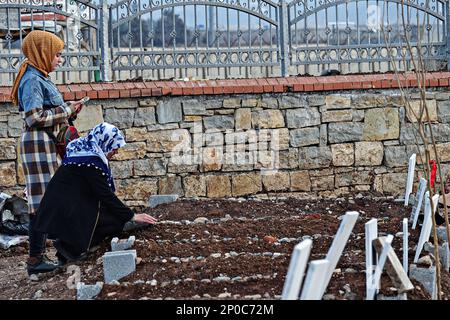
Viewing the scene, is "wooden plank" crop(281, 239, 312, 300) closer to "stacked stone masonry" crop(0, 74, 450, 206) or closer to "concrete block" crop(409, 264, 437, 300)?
"concrete block" crop(409, 264, 437, 300)

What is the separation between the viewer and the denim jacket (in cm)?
632

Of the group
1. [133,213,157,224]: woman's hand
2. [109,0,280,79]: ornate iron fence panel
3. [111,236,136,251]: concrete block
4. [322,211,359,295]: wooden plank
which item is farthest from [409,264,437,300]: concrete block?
[109,0,280,79]: ornate iron fence panel

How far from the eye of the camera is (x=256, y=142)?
9.13 meters

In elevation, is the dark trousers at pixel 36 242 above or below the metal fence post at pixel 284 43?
below

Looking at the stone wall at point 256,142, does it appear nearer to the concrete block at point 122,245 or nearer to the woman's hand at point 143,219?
the woman's hand at point 143,219

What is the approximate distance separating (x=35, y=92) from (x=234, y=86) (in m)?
3.00

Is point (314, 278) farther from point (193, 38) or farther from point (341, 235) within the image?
point (193, 38)

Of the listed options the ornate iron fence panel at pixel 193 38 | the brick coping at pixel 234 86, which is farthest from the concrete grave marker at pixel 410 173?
the ornate iron fence panel at pixel 193 38

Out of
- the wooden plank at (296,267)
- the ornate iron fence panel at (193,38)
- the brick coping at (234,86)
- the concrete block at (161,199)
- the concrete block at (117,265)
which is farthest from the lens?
A: the ornate iron fence panel at (193,38)

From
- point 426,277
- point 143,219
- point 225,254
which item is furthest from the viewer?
point 143,219

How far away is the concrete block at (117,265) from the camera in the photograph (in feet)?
18.1

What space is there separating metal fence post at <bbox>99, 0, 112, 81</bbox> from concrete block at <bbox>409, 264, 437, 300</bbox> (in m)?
4.66

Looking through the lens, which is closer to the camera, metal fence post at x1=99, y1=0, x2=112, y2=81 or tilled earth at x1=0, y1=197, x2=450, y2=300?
tilled earth at x1=0, y1=197, x2=450, y2=300

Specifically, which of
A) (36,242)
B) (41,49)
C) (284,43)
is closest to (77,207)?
(36,242)
